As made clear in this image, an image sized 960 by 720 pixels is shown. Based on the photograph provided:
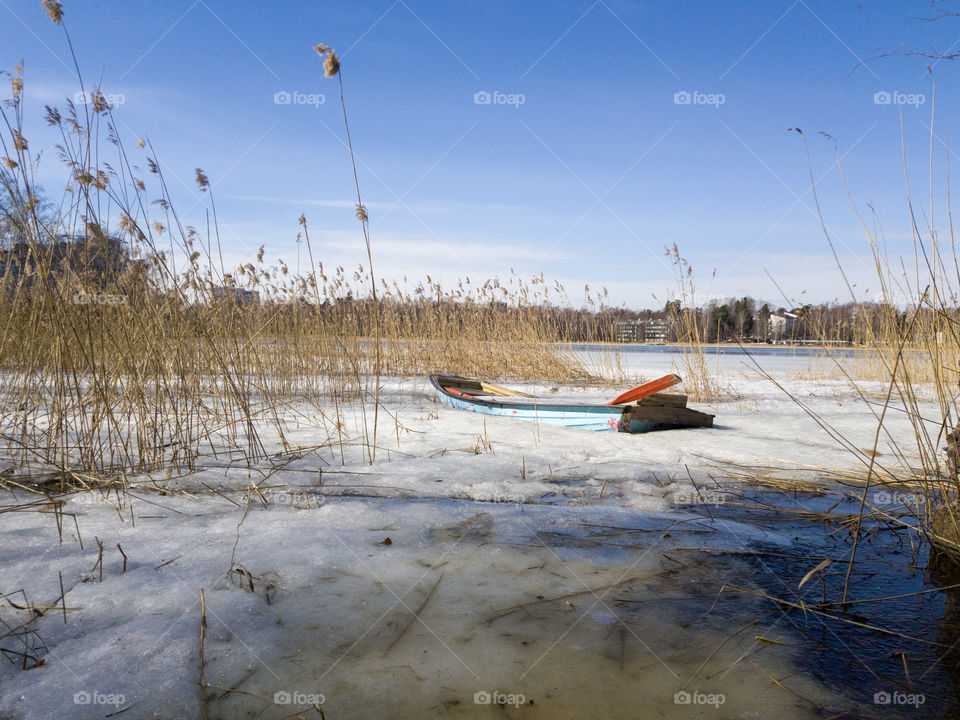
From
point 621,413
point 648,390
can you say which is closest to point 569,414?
point 621,413

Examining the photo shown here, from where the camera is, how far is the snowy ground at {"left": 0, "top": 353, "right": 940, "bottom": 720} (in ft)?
3.10

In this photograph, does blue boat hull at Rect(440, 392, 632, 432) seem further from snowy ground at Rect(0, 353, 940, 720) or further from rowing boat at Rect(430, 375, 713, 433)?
snowy ground at Rect(0, 353, 940, 720)

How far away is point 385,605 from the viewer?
124 cm

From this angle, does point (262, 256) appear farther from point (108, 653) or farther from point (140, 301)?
point (108, 653)

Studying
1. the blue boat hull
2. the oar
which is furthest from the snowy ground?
the oar

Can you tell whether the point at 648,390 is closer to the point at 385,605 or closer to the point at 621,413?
the point at 621,413

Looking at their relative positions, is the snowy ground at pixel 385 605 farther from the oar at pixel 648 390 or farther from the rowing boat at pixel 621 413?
the oar at pixel 648 390

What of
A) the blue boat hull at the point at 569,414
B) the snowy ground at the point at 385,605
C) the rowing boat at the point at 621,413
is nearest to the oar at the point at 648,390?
the rowing boat at the point at 621,413

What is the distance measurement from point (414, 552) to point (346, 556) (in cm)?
19

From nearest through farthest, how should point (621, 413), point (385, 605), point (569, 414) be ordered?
point (385, 605)
point (621, 413)
point (569, 414)

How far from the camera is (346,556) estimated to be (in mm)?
1483

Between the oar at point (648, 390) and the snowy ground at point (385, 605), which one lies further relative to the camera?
the oar at point (648, 390)

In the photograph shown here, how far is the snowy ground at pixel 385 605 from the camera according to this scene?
95cm

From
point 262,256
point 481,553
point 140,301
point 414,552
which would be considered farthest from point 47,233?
point 262,256
